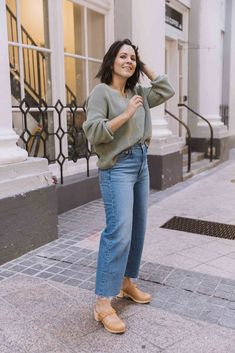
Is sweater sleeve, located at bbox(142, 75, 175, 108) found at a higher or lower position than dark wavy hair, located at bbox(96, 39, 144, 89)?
lower

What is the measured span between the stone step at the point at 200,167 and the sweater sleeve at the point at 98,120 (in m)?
4.96

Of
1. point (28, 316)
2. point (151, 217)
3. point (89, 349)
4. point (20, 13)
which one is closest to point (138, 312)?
point (89, 349)

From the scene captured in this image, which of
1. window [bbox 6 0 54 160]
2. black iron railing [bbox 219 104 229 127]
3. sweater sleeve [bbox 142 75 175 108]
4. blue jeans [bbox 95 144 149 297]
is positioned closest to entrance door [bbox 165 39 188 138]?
black iron railing [bbox 219 104 229 127]

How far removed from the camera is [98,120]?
241 centimetres

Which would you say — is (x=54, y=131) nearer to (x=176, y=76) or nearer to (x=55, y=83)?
(x=55, y=83)

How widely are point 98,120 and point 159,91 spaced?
596 mm

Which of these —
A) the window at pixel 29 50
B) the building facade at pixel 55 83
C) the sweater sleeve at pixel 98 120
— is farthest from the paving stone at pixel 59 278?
the window at pixel 29 50

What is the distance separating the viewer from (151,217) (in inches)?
200

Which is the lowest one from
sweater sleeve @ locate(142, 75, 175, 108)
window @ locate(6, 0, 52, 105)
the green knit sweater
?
the green knit sweater

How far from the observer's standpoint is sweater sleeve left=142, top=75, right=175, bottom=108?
2764 millimetres

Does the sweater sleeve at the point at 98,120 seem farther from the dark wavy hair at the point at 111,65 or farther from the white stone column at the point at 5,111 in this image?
the white stone column at the point at 5,111

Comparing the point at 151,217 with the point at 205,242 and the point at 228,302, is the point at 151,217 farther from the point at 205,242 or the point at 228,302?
the point at 228,302

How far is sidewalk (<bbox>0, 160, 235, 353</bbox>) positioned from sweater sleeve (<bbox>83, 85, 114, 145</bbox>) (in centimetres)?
122

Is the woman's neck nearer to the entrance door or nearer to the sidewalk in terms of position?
the sidewalk
